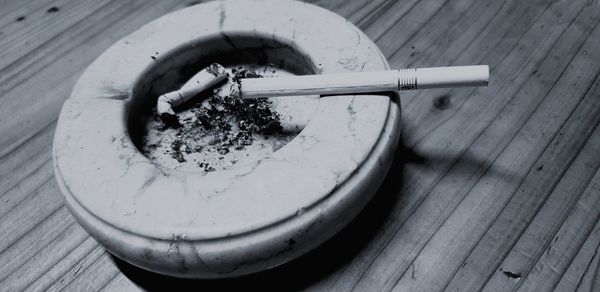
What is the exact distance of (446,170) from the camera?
0.91 metres

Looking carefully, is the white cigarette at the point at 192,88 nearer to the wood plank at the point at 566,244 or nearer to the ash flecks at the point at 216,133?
the ash flecks at the point at 216,133

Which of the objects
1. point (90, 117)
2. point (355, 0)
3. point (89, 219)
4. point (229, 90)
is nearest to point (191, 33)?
point (229, 90)

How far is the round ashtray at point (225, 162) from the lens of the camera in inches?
25.3

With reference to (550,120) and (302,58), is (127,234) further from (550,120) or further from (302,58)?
(550,120)

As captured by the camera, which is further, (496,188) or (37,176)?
(37,176)

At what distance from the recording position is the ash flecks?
0.83 meters

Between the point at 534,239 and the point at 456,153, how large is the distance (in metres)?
0.20

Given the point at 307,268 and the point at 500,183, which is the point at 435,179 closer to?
the point at 500,183

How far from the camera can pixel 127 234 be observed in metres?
0.66

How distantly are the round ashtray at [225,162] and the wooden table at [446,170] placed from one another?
0.48 feet

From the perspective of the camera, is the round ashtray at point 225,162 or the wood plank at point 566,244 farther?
the wood plank at point 566,244

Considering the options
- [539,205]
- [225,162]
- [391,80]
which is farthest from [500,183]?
[225,162]

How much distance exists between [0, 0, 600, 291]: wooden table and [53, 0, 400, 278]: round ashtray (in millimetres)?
146

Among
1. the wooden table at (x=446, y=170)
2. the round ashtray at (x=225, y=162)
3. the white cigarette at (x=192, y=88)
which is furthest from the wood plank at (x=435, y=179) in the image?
the white cigarette at (x=192, y=88)
